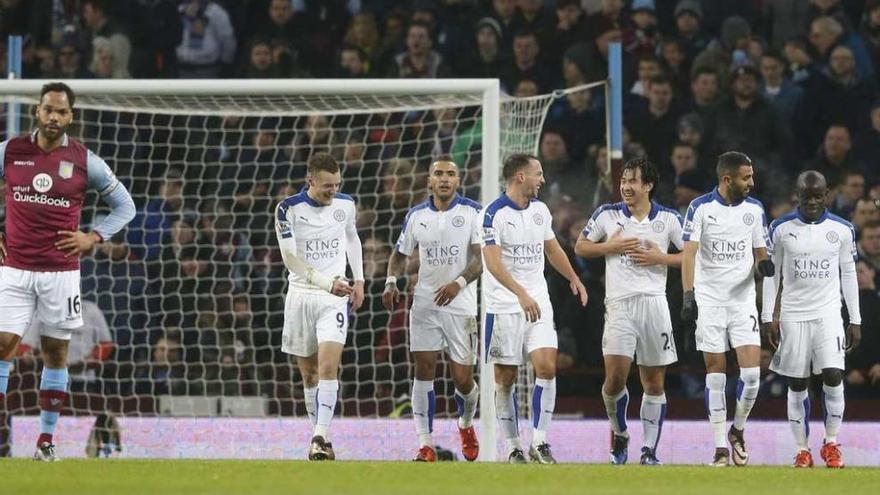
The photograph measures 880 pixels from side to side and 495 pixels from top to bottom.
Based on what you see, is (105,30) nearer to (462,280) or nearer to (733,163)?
(462,280)

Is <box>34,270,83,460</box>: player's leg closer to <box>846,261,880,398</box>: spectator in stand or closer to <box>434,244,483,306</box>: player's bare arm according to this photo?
<box>434,244,483,306</box>: player's bare arm

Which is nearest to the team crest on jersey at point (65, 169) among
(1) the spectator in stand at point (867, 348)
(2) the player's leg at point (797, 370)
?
(2) the player's leg at point (797, 370)

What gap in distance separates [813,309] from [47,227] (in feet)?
18.0

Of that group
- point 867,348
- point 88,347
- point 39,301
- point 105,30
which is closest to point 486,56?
point 105,30

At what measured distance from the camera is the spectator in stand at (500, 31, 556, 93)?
58.6 feet

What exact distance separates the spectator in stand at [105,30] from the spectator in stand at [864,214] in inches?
323

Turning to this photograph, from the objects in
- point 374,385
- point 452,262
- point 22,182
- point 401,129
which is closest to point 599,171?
point 401,129

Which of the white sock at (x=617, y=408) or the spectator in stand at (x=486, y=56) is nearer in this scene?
the white sock at (x=617, y=408)

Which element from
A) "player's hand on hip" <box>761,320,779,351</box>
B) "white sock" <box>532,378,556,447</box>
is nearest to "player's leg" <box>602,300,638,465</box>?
"white sock" <box>532,378,556,447</box>

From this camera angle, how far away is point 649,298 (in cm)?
1238

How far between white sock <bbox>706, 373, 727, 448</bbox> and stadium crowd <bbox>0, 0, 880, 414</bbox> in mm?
2901

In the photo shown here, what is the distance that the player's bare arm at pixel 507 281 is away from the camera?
38.5 feet

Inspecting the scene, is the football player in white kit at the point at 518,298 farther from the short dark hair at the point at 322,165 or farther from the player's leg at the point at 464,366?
the short dark hair at the point at 322,165

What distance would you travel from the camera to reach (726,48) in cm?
1798
